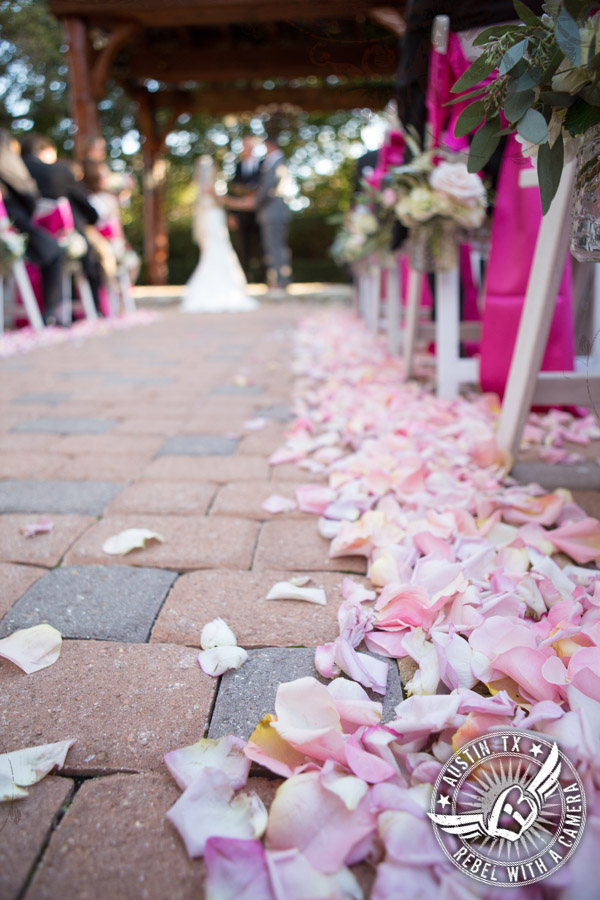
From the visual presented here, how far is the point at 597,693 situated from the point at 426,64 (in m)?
1.82

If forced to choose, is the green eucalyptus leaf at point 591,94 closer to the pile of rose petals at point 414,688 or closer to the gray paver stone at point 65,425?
the pile of rose petals at point 414,688

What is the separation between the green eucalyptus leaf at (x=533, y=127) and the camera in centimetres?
84

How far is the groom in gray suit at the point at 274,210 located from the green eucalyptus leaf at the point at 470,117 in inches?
344

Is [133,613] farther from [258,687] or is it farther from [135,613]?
[258,687]

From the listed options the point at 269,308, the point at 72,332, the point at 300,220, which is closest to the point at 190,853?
the point at 72,332

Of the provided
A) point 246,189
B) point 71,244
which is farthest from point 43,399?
point 246,189

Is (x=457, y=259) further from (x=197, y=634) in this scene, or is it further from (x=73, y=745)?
(x=73, y=745)

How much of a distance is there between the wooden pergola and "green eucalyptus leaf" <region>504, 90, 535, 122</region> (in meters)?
3.95

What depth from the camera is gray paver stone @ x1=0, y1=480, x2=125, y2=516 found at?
155 centimetres

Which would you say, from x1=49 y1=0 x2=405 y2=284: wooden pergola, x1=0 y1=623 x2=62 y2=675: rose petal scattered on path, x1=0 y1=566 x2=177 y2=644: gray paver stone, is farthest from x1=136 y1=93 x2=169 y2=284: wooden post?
x1=0 y1=623 x2=62 y2=675: rose petal scattered on path

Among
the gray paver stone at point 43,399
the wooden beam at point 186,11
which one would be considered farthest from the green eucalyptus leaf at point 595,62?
the wooden beam at point 186,11

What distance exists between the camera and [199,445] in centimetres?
210

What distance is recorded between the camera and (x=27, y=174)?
18.1ft

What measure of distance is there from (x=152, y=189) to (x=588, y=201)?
475 inches
